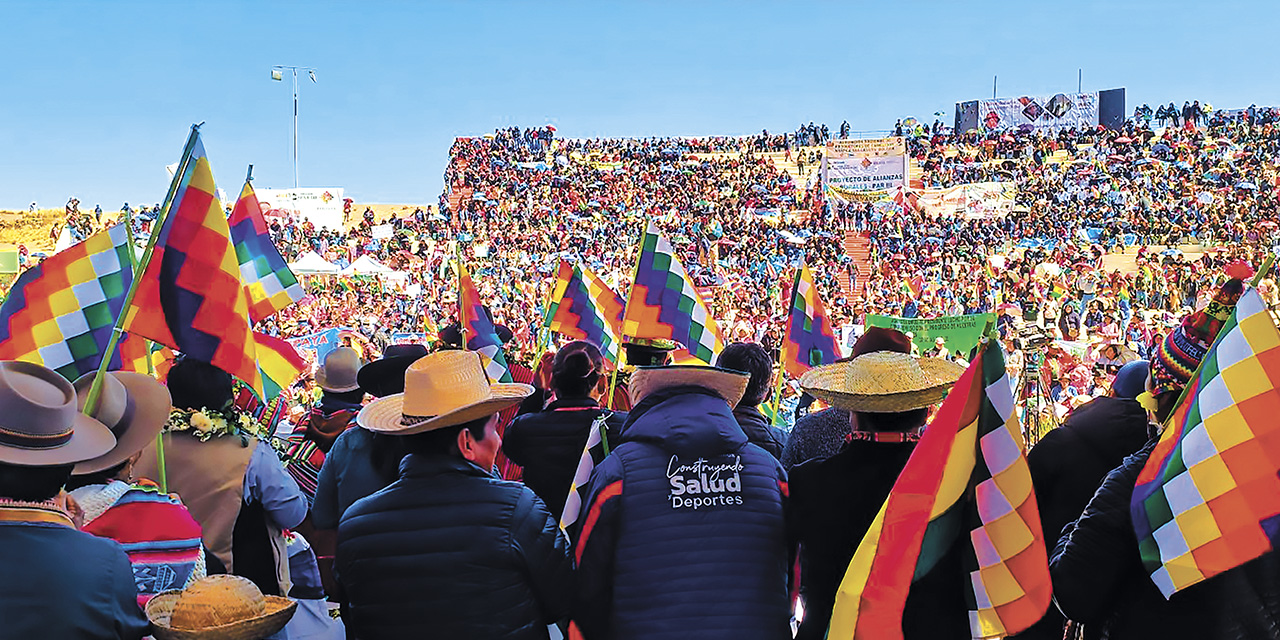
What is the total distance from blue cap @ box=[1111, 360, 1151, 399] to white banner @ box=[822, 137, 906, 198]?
105 feet

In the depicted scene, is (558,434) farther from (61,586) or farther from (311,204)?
(311,204)

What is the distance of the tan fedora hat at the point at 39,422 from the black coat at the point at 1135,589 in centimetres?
226

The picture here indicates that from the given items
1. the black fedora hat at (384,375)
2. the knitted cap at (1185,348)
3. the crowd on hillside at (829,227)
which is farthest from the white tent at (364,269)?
the knitted cap at (1185,348)

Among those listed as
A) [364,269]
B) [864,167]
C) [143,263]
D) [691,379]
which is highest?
[864,167]

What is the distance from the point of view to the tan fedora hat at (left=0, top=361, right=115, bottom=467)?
209cm

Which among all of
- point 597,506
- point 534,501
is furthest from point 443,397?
point 597,506

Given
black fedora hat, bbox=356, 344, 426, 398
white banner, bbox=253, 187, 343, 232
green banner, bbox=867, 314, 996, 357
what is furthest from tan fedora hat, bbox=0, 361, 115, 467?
white banner, bbox=253, 187, 343, 232

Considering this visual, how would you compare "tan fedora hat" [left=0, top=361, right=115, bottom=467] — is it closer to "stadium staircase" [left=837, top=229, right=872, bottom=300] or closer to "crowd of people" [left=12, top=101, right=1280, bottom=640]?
"crowd of people" [left=12, top=101, right=1280, bottom=640]

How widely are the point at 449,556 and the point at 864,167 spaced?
111ft

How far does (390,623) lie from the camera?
98.1 inches

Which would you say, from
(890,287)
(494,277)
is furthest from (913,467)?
(494,277)

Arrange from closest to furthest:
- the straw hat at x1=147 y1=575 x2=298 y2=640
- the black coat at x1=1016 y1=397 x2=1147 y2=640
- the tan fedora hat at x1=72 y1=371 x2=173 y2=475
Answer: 1. the straw hat at x1=147 y1=575 x2=298 y2=640
2. the tan fedora hat at x1=72 y1=371 x2=173 y2=475
3. the black coat at x1=1016 y1=397 x2=1147 y2=640

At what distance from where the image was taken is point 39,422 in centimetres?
213

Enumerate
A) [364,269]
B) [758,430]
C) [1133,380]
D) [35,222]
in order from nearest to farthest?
[1133,380] < [758,430] < [364,269] < [35,222]
